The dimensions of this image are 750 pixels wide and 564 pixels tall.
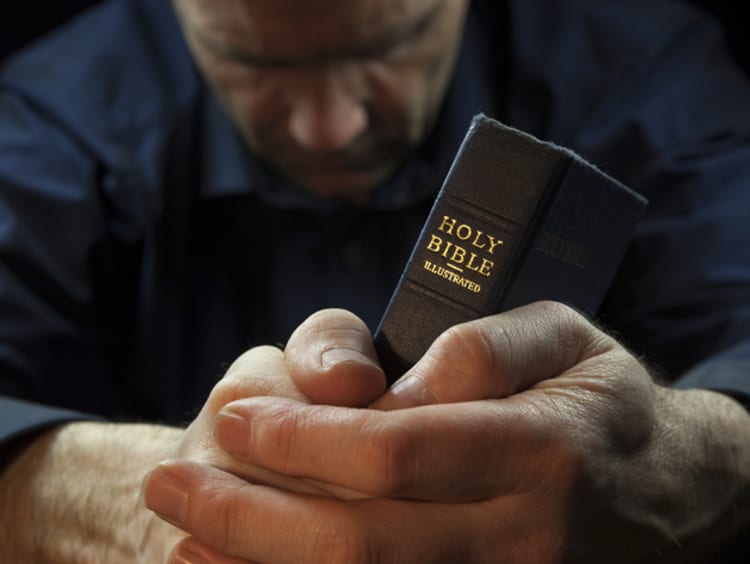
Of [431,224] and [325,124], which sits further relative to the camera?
[325,124]

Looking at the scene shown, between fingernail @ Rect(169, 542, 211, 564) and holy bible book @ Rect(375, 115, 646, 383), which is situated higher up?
holy bible book @ Rect(375, 115, 646, 383)

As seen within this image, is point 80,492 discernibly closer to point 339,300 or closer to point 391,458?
point 391,458

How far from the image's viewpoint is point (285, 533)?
521 mm

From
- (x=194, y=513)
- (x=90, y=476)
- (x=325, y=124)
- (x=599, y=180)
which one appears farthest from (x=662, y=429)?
(x=325, y=124)

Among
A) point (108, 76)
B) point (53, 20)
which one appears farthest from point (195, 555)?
point (53, 20)

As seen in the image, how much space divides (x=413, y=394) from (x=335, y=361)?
0.14 feet

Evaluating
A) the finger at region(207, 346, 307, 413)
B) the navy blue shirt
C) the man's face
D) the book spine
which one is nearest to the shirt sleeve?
the navy blue shirt

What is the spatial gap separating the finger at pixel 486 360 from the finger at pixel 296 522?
0.06m

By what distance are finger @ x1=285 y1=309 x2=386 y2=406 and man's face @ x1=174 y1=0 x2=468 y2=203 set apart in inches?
17.4

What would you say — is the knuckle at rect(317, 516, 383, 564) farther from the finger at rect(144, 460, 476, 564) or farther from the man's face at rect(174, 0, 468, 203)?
the man's face at rect(174, 0, 468, 203)

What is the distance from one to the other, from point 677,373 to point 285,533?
61cm

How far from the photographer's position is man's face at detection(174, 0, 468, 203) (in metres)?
0.96

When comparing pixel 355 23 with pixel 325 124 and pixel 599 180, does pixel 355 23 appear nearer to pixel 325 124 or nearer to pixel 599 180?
pixel 325 124

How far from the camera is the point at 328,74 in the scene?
3.23 feet
